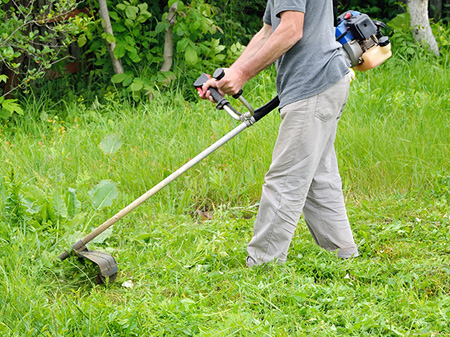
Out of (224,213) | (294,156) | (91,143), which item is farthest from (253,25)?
(294,156)

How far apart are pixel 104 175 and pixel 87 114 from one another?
1318 mm

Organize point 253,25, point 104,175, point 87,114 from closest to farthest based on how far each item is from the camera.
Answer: point 104,175, point 87,114, point 253,25

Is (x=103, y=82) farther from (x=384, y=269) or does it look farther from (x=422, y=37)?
(x=384, y=269)

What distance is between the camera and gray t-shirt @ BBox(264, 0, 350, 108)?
2732 mm

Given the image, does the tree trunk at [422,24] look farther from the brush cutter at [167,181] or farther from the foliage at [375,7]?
the brush cutter at [167,181]

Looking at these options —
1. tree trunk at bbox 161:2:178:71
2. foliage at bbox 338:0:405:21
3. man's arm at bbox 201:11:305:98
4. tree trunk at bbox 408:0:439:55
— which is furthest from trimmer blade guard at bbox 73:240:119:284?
foliage at bbox 338:0:405:21

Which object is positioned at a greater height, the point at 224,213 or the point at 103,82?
the point at 103,82

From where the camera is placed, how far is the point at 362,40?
2865 mm

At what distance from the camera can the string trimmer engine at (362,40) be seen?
2.84 metres

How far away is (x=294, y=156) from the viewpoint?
9.29 ft

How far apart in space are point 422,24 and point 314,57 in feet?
13.9

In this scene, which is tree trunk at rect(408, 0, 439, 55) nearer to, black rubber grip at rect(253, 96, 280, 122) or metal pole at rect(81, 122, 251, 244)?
black rubber grip at rect(253, 96, 280, 122)

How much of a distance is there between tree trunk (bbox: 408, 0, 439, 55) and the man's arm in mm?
4274

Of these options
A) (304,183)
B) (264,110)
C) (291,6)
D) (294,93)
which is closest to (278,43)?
(291,6)
